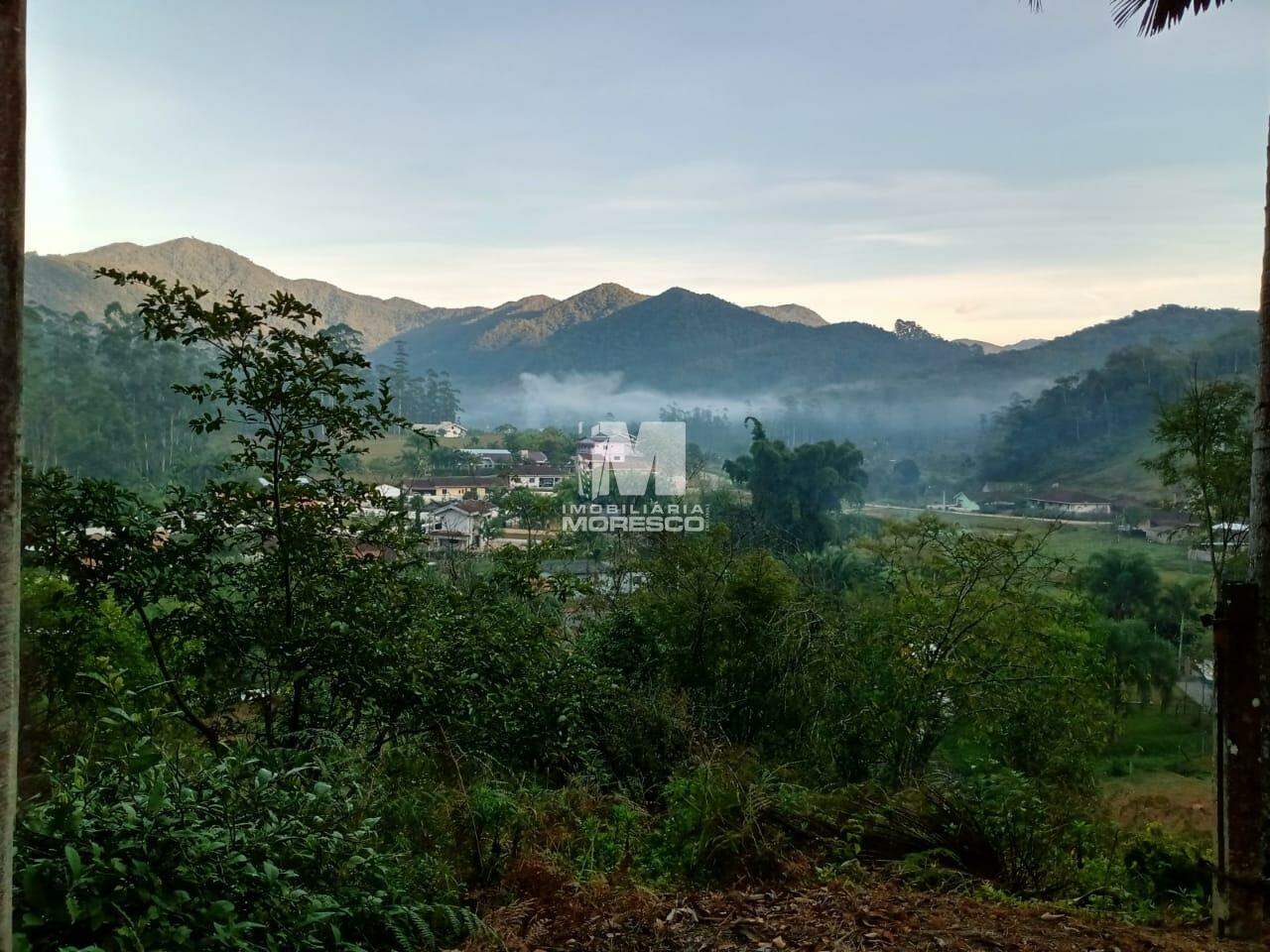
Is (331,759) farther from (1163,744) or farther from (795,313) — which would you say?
(795,313)

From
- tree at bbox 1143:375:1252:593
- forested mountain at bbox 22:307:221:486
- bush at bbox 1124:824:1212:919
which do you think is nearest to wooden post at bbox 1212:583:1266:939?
bush at bbox 1124:824:1212:919

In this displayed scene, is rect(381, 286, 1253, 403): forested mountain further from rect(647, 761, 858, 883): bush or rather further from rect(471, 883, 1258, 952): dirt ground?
rect(471, 883, 1258, 952): dirt ground

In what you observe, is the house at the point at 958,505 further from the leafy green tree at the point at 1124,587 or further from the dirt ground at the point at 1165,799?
the dirt ground at the point at 1165,799

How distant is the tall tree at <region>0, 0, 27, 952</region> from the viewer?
1636 mm

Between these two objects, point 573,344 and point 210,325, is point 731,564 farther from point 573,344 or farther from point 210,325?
point 573,344

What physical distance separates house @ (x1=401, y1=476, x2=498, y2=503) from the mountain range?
187ft

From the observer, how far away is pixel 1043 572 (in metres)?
10.2

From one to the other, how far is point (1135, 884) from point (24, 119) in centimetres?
465

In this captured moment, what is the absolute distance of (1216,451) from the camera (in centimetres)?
1240

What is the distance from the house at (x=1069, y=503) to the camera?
42.3 meters

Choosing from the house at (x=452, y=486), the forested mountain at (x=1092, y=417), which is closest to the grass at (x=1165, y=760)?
the house at (x=452, y=486)

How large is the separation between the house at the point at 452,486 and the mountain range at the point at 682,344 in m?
57.1

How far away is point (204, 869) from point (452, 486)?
4454 cm

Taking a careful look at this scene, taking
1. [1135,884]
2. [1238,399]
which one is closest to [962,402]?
[1238,399]
